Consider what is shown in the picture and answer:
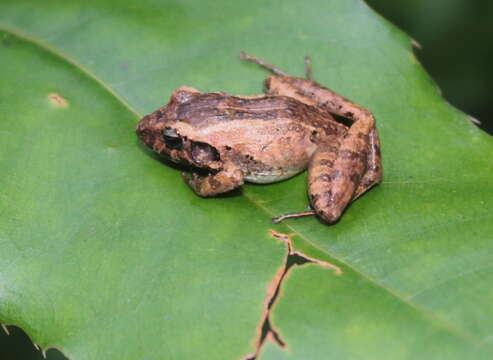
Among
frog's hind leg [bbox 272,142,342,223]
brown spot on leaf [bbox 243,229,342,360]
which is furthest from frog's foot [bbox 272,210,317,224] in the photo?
brown spot on leaf [bbox 243,229,342,360]

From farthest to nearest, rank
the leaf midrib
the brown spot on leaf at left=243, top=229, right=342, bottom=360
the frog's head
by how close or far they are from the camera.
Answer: the frog's head, the brown spot on leaf at left=243, top=229, right=342, bottom=360, the leaf midrib

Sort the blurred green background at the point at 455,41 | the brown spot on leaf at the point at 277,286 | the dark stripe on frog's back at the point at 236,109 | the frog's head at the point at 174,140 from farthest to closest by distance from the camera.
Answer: the blurred green background at the point at 455,41
the dark stripe on frog's back at the point at 236,109
the frog's head at the point at 174,140
the brown spot on leaf at the point at 277,286

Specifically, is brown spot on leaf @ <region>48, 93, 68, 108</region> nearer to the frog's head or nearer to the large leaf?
the large leaf

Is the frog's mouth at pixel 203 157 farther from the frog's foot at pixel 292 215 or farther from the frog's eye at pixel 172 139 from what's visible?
the frog's foot at pixel 292 215

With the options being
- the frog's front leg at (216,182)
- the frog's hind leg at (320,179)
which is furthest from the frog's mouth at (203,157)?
the frog's hind leg at (320,179)

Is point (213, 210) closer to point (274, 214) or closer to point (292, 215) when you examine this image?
point (274, 214)

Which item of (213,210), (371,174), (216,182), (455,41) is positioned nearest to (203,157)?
(216,182)
